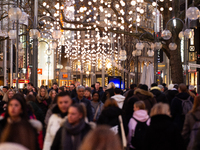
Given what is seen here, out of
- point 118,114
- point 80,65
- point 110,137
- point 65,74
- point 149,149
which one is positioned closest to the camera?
point 110,137

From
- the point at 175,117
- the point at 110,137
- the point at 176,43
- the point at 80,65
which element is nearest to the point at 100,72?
the point at 80,65

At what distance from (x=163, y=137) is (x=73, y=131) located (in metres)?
1.64

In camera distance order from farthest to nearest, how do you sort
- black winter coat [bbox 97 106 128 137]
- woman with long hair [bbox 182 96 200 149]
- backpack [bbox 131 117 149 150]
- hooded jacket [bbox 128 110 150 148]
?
hooded jacket [bbox 128 110 150 148] → backpack [bbox 131 117 149 150] → black winter coat [bbox 97 106 128 137] → woman with long hair [bbox 182 96 200 149]

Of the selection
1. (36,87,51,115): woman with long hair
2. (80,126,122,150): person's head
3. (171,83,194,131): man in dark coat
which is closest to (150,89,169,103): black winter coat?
(171,83,194,131): man in dark coat

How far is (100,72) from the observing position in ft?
287

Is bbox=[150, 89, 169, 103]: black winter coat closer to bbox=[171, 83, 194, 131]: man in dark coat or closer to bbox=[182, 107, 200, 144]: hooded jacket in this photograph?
bbox=[171, 83, 194, 131]: man in dark coat

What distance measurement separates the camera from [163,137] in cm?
587

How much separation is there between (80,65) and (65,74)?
54285 mm

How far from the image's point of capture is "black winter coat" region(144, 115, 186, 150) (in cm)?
586

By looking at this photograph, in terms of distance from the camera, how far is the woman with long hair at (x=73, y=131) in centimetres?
498

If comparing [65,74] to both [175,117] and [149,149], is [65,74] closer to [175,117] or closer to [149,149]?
Result: [175,117]

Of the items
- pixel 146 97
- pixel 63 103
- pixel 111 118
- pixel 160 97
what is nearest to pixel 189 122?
pixel 111 118

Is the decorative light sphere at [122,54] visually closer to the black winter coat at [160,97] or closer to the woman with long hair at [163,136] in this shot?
the black winter coat at [160,97]

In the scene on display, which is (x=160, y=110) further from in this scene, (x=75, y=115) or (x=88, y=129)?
(x=75, y=115)
